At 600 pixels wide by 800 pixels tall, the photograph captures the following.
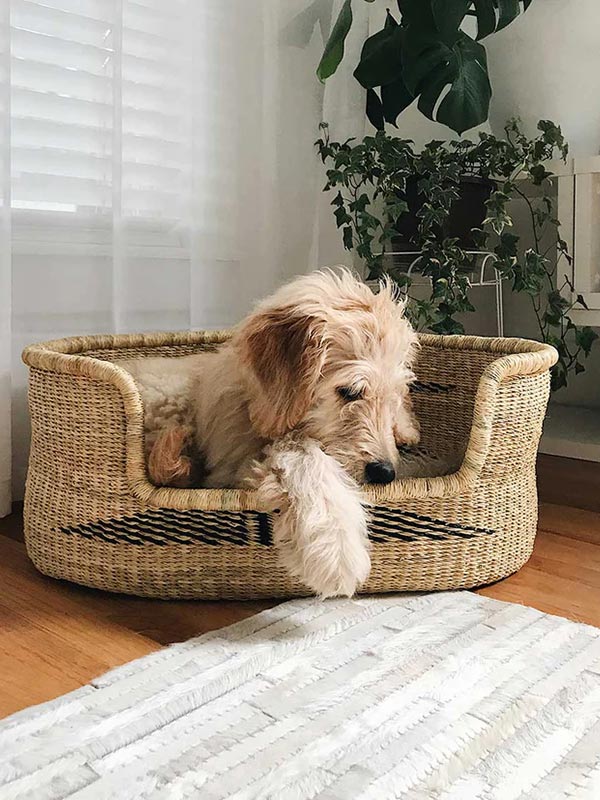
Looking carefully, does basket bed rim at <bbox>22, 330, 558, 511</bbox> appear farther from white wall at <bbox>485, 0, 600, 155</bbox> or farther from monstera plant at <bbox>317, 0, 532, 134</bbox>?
white wall at <bbox>485, 0, 600, 155</bbox>

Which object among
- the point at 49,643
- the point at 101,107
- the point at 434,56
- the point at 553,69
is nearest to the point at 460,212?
the point at 434,56

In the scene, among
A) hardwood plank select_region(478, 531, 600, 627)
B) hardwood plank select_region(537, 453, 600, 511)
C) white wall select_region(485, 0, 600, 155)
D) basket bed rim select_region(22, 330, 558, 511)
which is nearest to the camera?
basket bed rim select_region(22, 330, 558, 511)

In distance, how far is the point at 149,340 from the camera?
78.1 inches

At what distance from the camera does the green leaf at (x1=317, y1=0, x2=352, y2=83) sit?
7.73ft

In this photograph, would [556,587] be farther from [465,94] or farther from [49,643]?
[465,94]

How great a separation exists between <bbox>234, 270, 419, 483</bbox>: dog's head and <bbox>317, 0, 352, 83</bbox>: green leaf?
1147 millimetres

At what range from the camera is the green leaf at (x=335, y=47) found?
2.36 metres

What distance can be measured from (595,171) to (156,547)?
161cm

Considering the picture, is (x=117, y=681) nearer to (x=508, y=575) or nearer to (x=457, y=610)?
(x=457, y=610)

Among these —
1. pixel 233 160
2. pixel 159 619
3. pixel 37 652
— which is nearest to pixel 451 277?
pixel 233 160

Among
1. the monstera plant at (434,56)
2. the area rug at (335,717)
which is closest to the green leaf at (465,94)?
the monstera plant at (434,56)

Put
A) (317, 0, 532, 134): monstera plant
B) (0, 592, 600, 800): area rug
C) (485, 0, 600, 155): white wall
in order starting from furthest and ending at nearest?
(485, 0, 600, 155): white wall < (317, 0, 532, 134): monstera plant < (0, 592, 600, 800): area rug

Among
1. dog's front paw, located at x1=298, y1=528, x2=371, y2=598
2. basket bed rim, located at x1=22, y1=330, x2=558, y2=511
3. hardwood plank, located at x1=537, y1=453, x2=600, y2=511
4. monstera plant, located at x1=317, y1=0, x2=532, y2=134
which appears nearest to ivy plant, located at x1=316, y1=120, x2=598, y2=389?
monstera plant, located at x1=317, y1=0, x2=532, y2=134

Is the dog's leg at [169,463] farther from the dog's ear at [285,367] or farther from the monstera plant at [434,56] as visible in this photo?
the monstera plant at [434,56]
